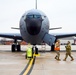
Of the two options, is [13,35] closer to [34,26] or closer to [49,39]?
[49,39]

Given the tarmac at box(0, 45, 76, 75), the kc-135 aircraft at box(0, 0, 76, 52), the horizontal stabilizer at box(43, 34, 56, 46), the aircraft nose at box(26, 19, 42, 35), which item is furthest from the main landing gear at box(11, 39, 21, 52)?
the tarmac at box(0, 45, 76, 75)

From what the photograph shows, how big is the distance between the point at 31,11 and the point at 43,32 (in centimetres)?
219

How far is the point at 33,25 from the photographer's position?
Answer: 2294 centimetres

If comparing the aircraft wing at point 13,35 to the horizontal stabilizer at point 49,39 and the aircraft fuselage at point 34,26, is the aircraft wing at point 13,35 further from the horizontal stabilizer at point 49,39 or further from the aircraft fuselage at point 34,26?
the horizontal stabilizer at point 49,39

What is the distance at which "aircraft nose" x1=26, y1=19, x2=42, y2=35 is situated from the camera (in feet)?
75.3

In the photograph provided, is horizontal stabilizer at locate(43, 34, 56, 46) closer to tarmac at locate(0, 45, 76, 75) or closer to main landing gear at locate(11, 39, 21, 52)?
tarmac at locate(0, 45, 76, 75)

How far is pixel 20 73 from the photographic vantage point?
12.1 metres

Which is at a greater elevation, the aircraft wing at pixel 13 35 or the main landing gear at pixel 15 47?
the aircraft wing at pixel 13 35

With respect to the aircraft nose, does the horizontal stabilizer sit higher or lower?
lower

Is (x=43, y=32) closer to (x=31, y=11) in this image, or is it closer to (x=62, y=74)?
(x=31, y=11)

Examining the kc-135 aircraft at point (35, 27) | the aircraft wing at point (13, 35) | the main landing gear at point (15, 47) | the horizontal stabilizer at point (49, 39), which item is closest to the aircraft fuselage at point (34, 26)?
the kc-135 aircraft at point (35, 27)

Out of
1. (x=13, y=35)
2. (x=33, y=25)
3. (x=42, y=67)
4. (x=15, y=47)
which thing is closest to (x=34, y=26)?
(x=33, y=25)

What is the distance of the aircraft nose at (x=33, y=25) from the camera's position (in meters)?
22.9

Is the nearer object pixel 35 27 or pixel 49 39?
pixel 35 27
